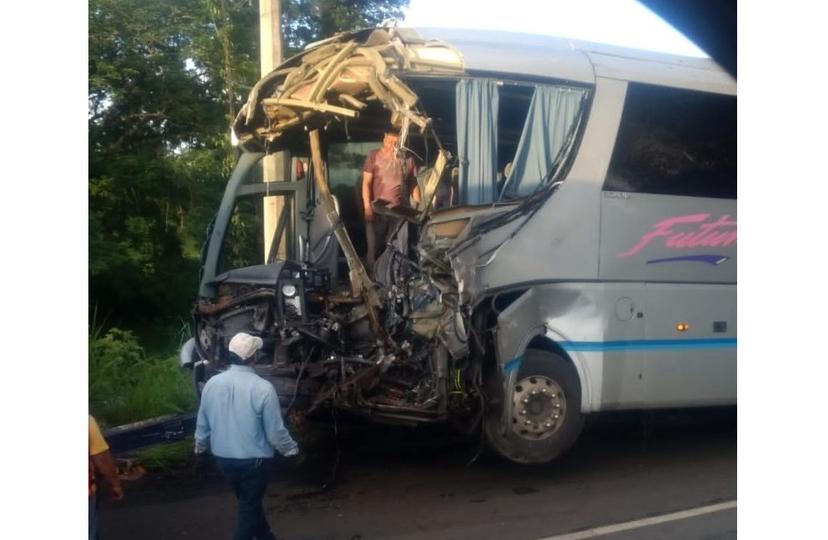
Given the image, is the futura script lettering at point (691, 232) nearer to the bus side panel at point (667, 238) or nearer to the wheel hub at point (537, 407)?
the bus side panel at point (667, 238)

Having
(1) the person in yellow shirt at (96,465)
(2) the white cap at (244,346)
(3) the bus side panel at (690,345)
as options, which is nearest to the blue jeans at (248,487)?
(2) the white cap at (244,346)

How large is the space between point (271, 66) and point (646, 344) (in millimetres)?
3380

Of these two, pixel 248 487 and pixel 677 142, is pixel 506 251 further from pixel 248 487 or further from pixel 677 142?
pixel 248 487

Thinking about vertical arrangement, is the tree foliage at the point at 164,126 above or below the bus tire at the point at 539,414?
above

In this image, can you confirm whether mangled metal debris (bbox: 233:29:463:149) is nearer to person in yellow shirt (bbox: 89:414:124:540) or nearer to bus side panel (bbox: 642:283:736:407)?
bus side panel (bbox: 642:283:736:407)

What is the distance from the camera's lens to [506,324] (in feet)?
18.9

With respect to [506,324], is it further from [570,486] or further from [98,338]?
[98,338]

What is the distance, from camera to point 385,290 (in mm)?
5977

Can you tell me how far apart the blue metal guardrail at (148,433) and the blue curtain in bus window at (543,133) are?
250 centimetres

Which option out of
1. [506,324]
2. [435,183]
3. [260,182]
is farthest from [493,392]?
[260,182]

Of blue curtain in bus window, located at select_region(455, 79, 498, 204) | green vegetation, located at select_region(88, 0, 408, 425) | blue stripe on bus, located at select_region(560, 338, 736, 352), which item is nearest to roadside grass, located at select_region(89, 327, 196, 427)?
green vegetation, located at select_region(88, 0, 408, 425)

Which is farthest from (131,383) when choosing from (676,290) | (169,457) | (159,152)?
(676,290)

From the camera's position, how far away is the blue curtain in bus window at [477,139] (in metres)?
5.83

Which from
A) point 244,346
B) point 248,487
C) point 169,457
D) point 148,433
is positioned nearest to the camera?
point 244,346
